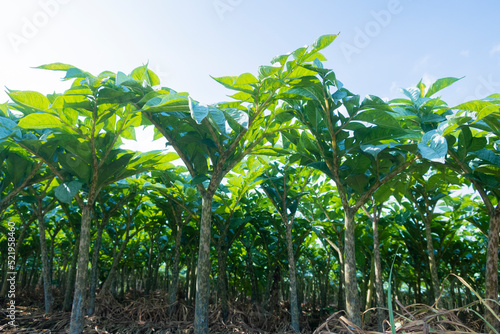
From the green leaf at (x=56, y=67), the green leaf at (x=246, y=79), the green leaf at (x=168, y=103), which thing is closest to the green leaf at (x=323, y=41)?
the green leaf at (x=246, y=79)

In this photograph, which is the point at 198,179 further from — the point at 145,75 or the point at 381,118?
the point at 381,118

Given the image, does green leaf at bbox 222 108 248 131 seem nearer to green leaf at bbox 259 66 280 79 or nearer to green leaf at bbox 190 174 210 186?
green leaf at bbox 259 66 280 79

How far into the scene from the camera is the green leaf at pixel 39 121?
3367mm

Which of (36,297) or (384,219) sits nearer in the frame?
(384,219)

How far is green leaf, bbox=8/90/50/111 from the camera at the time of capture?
3.33m

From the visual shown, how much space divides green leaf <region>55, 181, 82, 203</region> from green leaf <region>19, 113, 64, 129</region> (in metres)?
0.82

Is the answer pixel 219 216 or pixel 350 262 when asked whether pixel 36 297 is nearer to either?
pixel 219 216

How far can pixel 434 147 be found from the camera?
8.79 feet

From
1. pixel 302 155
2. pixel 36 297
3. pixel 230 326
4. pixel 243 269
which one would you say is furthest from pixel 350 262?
pixel 36 297

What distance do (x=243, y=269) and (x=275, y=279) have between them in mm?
4493

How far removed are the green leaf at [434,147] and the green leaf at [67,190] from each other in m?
3.77

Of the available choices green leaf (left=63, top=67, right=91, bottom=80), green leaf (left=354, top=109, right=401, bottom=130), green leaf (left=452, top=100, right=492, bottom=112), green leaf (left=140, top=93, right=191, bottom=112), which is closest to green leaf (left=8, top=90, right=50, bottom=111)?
green leaf (left=63, top=67, right=91, bottom=80)

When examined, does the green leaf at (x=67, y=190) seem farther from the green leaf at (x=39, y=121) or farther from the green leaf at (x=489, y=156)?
the green leaf at (x=489, y=156)

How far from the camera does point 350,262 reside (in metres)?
4.01
